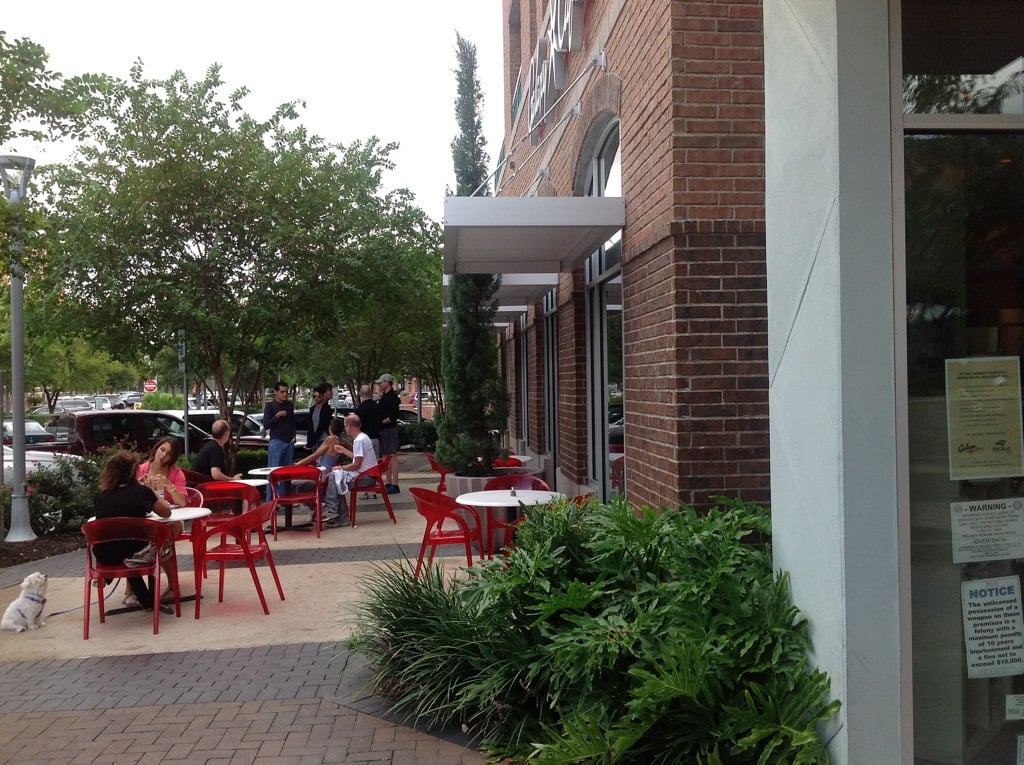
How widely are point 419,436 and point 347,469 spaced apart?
598 inches

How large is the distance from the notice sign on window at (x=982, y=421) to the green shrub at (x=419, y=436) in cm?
2230

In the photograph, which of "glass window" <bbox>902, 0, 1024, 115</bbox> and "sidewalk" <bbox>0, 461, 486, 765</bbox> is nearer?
"glass window" <bbox>902, 0, 1024, 115</bbox>

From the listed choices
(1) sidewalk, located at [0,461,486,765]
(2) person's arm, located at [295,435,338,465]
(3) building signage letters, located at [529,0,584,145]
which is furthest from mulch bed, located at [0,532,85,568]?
(3) building signage letters, located at [529,0,584,145]

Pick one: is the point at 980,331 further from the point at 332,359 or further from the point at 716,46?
the point at 332,359

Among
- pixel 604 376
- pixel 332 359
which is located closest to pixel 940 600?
pixel 604 376

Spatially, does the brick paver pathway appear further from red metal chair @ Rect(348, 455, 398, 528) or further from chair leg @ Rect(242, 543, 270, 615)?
red metal chair @ Rect(348, 455, 398, 528)

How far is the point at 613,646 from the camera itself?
3.62 metres

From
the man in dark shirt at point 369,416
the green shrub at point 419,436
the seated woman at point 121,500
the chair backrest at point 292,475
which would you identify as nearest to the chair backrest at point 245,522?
the seated woman at point 121,500

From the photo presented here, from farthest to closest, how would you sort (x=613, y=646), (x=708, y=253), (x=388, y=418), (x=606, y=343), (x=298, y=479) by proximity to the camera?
(x=388, y=418)
(x=298, y=479)
(x=606, y=343)
(x=708, y=253)
(x=613, y=646)

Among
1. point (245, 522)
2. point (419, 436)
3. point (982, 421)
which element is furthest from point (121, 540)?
point (419, 436)

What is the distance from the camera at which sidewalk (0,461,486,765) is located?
13.8ft

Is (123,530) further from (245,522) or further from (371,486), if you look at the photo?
(371,486)

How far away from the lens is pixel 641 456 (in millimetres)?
6508

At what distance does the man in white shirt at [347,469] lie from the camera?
10.6 metres
